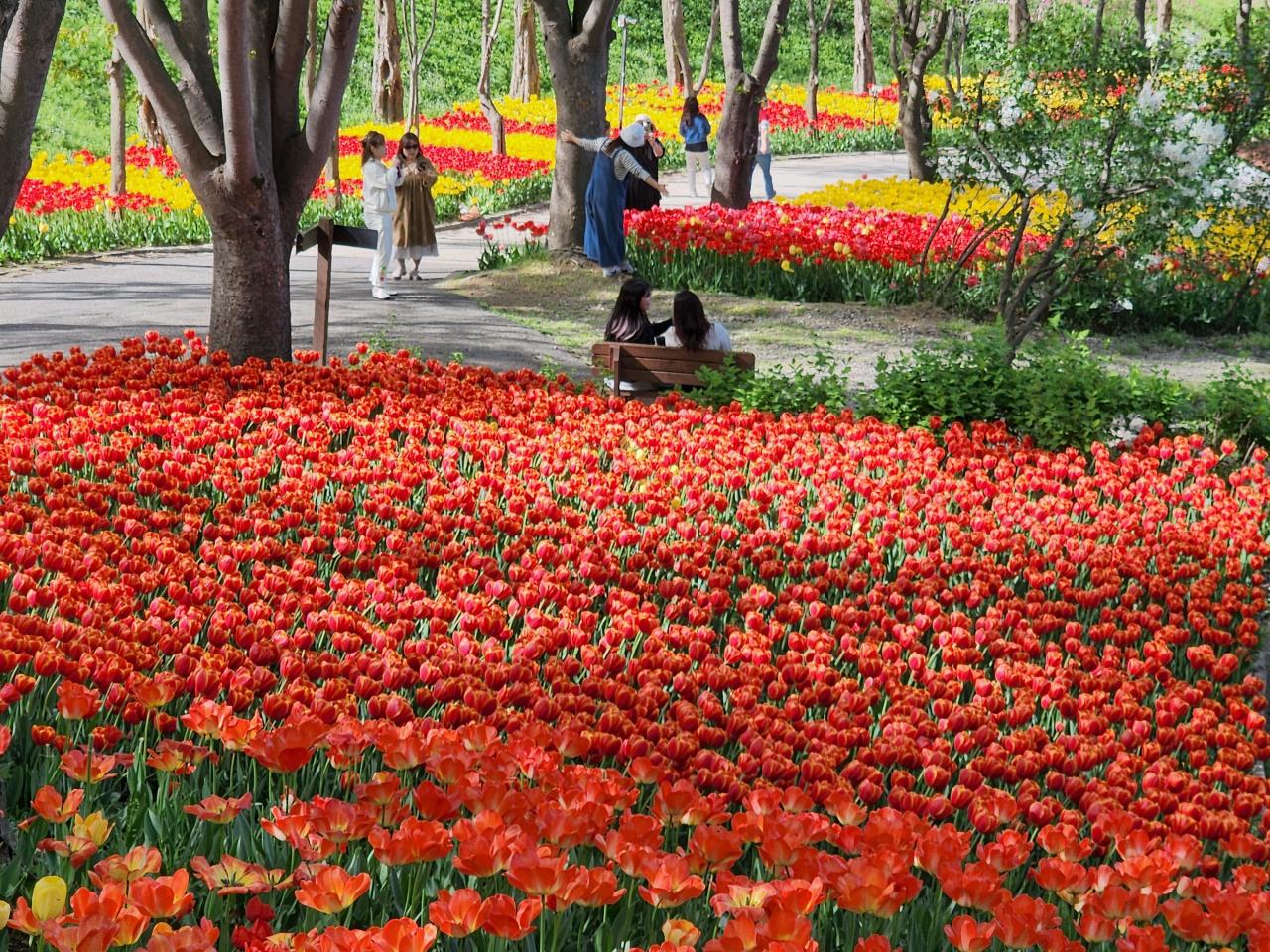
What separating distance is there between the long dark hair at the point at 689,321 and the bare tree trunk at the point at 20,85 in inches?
159

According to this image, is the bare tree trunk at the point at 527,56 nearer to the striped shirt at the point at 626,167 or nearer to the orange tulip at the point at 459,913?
the striped shirt at the point at 626,167

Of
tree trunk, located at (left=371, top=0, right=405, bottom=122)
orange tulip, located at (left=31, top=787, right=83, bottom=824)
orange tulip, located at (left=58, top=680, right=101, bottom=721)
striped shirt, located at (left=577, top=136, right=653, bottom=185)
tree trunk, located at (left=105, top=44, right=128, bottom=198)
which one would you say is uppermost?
tree trunk, located at (left=371, top=0, right=405, bottom=122)

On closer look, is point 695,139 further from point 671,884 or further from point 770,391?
point 671,884

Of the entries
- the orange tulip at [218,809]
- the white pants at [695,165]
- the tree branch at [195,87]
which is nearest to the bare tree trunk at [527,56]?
the white pants at [695,165]

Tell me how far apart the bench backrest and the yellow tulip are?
6.47 m

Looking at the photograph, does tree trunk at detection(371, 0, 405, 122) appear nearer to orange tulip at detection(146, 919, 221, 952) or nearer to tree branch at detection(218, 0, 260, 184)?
tree branch at detection(218, 0, 260, 184)

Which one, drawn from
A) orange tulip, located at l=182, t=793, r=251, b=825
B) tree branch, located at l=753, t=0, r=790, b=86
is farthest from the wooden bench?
tree branch, located at l=753, t=0, r=790, b=86

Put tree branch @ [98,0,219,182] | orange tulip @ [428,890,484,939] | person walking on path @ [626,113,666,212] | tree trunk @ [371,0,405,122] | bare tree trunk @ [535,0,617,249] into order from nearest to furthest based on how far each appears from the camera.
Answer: orange tulip @ [428,890,484,939] < tree branch @ [98,0,219,182] < bare tree trunk @ [535,0,617,249] < person walking on path @ [626,113,666,212] < tree trunk @ [371,0,405,122]

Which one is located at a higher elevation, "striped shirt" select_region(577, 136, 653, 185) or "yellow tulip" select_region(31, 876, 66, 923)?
"striped shirt" select_region(577, 136, 653, 185)

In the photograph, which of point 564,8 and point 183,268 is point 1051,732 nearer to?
point 564,8

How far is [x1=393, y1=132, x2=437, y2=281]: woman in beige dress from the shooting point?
14211 mm

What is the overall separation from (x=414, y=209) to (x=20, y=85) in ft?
29.4

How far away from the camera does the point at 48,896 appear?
6.55ft

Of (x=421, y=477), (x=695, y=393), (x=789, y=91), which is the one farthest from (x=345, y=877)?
(x=789, y=91)
